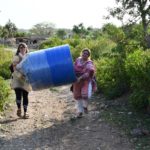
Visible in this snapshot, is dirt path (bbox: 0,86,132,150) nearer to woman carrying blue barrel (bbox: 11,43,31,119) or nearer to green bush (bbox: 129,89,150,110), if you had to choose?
A: woman carrying blue barrel (bbox: 11,43,31,119)

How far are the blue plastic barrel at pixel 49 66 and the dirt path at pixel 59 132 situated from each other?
990 mm

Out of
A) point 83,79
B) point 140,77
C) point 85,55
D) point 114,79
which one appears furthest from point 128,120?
point 114,79

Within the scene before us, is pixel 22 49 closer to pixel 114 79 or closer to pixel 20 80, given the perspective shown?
pixel 20 80

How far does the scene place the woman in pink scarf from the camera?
9.84m

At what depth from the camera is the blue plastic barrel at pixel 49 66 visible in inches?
371

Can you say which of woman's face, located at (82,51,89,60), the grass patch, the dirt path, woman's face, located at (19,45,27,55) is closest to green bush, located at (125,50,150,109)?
the grass patch

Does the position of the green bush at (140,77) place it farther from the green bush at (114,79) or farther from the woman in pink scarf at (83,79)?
the green bush at (114,79)

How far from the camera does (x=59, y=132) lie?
9.31 metres

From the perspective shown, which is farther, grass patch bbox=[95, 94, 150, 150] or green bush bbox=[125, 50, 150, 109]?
green bush bbox=[125, 50, 150, 109]

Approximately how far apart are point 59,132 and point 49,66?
131cm

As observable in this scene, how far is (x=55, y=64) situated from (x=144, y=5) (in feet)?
17.2

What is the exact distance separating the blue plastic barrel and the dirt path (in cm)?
99

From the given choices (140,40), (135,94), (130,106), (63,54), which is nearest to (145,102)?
(135,94)

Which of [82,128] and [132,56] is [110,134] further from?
[132,56]
